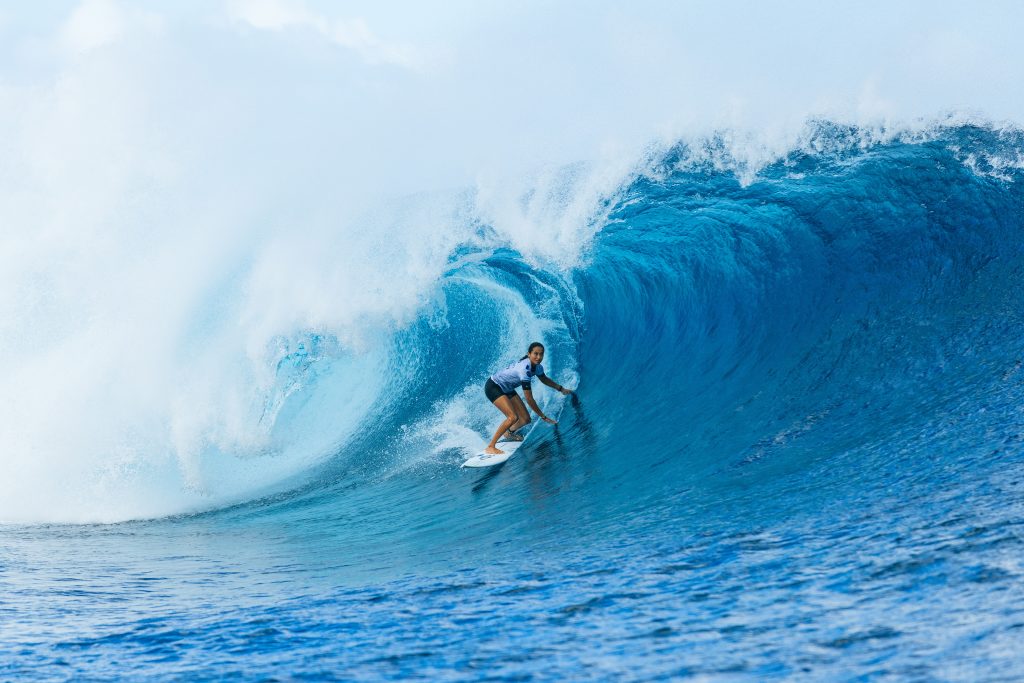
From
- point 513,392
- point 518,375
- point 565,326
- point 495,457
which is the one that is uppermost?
point 565,326

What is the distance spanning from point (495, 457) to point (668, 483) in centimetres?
233

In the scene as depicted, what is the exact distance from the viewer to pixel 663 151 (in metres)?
11.9

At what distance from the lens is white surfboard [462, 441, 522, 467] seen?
7.98m

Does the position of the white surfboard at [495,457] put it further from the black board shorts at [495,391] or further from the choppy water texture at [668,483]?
the black board shorts at [495,391]

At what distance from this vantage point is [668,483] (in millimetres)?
6055

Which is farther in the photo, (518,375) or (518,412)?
(518,412)

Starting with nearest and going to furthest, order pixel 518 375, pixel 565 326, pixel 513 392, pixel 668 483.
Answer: pixel 668 483 < pixel 518 375 < pixel 513 392 < pixel 565 326

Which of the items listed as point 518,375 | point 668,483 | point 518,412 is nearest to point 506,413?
point 518,412

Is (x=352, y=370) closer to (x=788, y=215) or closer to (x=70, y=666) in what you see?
(x=788, y=215)

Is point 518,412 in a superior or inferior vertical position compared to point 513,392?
inferior

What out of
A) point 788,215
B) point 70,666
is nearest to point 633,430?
point 788,215

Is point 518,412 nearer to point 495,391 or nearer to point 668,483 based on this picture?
point 495,391

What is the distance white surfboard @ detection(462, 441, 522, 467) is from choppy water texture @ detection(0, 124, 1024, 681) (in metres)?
0.17

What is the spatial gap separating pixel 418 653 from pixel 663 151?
31.0 ft
